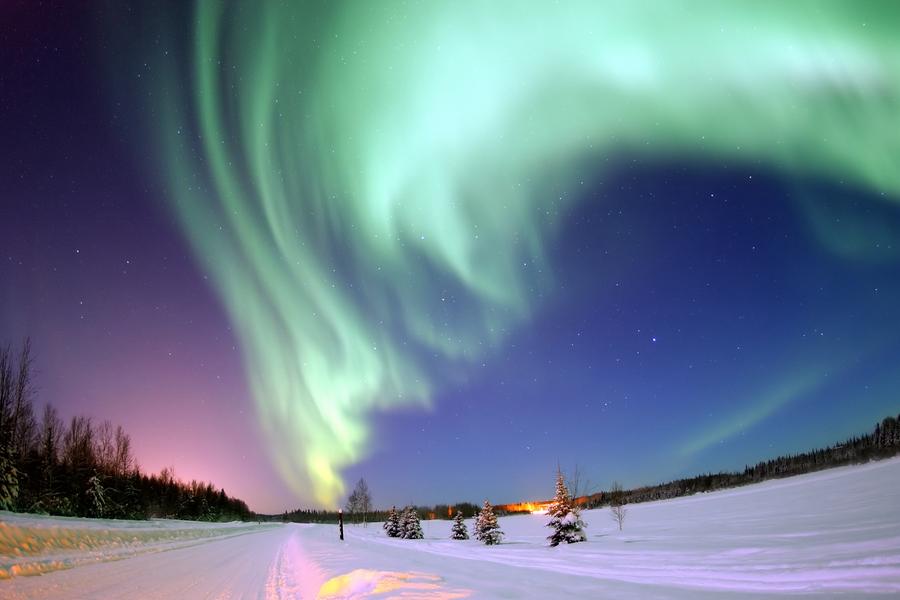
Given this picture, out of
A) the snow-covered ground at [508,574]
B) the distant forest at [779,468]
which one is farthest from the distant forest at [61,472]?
the distant forest at [779,468]

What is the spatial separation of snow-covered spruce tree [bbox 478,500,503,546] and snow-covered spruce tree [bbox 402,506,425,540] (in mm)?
13864

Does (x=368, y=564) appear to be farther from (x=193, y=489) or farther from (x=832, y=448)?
(x=832, y=448)

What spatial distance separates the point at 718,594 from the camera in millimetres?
7484

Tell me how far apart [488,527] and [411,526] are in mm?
15758

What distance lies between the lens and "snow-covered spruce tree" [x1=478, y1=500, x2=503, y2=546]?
102 ft

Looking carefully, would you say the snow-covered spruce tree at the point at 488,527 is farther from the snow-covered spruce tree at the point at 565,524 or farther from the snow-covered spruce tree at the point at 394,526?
the snow-covered spruce tree at the point at 394,526

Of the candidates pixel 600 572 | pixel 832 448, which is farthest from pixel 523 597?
pixel 832 448

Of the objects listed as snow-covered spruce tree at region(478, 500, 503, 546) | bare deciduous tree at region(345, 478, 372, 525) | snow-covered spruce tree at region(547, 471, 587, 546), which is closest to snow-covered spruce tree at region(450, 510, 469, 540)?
snow-covered spruce tree at region(478, 500, 503, 546)

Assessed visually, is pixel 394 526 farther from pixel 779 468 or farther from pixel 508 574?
pixel 779 468

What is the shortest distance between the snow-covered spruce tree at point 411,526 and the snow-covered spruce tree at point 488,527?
13.9 metres

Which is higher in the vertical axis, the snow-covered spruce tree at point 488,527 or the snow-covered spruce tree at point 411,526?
the snow-covered spruce tree at point 488,527

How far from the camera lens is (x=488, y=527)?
3155 cm

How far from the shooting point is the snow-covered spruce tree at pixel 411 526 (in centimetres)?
4349

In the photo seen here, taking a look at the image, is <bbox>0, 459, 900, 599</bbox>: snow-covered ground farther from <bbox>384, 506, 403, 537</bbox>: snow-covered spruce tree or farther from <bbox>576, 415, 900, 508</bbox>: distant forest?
<bbox>576, 415, 900, 508</bbox>: distant forest
